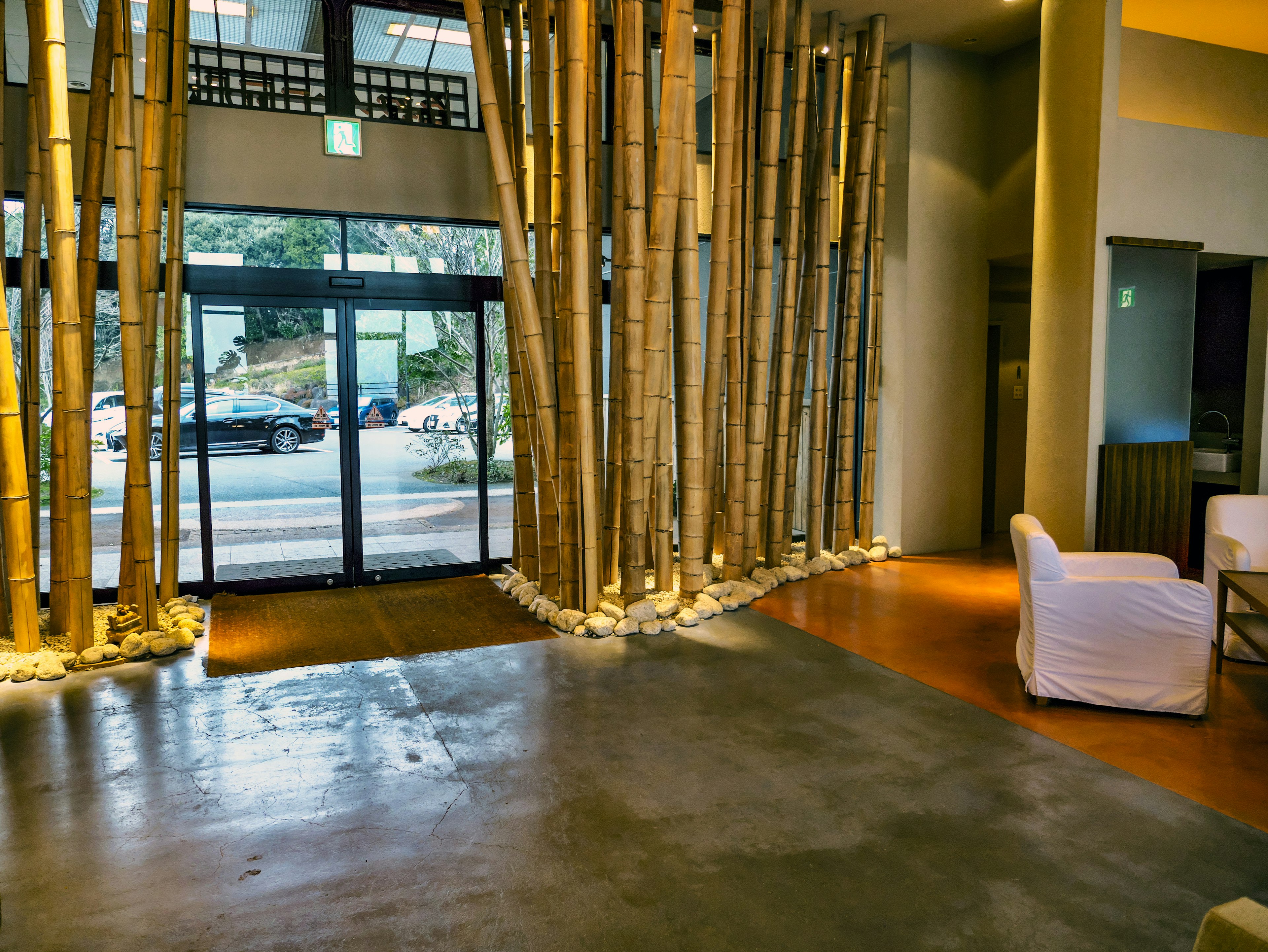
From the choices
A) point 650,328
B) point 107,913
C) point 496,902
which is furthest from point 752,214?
point 107,913

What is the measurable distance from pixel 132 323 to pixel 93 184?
3.16ft

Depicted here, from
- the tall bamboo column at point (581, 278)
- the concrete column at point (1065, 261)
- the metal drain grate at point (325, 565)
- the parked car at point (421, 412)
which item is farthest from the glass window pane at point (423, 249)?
the concrete column at point (1065, 261)

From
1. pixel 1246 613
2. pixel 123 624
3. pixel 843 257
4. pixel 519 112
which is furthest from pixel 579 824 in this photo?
pixel 843 257

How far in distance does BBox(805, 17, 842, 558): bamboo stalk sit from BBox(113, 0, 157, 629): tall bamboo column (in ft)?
13.2

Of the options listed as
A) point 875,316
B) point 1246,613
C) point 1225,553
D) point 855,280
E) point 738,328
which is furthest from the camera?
point 875,316

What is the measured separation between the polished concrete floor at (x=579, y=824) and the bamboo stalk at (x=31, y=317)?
1.41 metres

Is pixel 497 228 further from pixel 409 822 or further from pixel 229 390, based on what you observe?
pixel 409 822

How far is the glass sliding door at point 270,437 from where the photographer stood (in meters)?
5.41

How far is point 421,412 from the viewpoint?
588cm

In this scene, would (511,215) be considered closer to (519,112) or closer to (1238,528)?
(519,112)

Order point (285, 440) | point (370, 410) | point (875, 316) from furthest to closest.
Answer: point (875, 316) → point (370, 410) → point (285, 440)

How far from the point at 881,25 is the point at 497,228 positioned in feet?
9.56

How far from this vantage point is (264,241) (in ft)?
17.7

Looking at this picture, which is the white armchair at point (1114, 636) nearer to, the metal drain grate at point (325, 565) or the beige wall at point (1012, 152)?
the beige wall at point (1012, 152)
